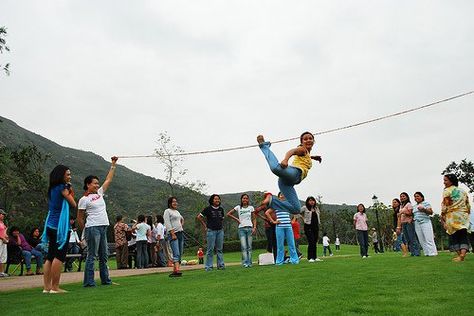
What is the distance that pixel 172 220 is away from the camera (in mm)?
12148

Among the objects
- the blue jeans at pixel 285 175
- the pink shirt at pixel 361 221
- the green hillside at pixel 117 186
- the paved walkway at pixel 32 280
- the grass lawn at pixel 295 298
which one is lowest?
the grass lawn at pixel 295 298

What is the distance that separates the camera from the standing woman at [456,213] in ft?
34.6

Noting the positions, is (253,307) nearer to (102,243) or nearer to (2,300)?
(2,300)

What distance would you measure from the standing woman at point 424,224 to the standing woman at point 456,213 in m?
3.15

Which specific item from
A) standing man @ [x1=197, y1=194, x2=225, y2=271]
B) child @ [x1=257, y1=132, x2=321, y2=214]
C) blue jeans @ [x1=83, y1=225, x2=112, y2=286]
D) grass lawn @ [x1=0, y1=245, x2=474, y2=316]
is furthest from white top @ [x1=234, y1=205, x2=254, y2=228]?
grass lawn @ [x1=0, y1=245, x2=474, y2=316]

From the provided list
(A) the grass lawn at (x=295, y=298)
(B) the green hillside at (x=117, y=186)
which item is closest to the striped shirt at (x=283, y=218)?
(A) the grass lawn at (x=295, y=298)

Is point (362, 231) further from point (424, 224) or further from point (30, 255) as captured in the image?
point (30, 255)

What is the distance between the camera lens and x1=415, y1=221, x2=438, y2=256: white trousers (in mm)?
14055

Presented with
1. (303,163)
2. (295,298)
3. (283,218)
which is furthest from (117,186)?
(295,298)

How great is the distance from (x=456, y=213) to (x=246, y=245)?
5.68m

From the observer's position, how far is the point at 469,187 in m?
53.5

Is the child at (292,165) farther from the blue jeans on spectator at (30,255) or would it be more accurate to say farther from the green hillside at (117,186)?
the green hillside at (117,186)

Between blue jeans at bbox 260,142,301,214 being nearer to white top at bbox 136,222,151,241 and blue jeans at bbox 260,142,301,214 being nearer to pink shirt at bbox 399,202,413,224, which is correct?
pink shirt at bbox 399,202,413,224

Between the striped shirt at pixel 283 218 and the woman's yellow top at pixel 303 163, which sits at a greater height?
the woman's yellow top at pixel 303 163
